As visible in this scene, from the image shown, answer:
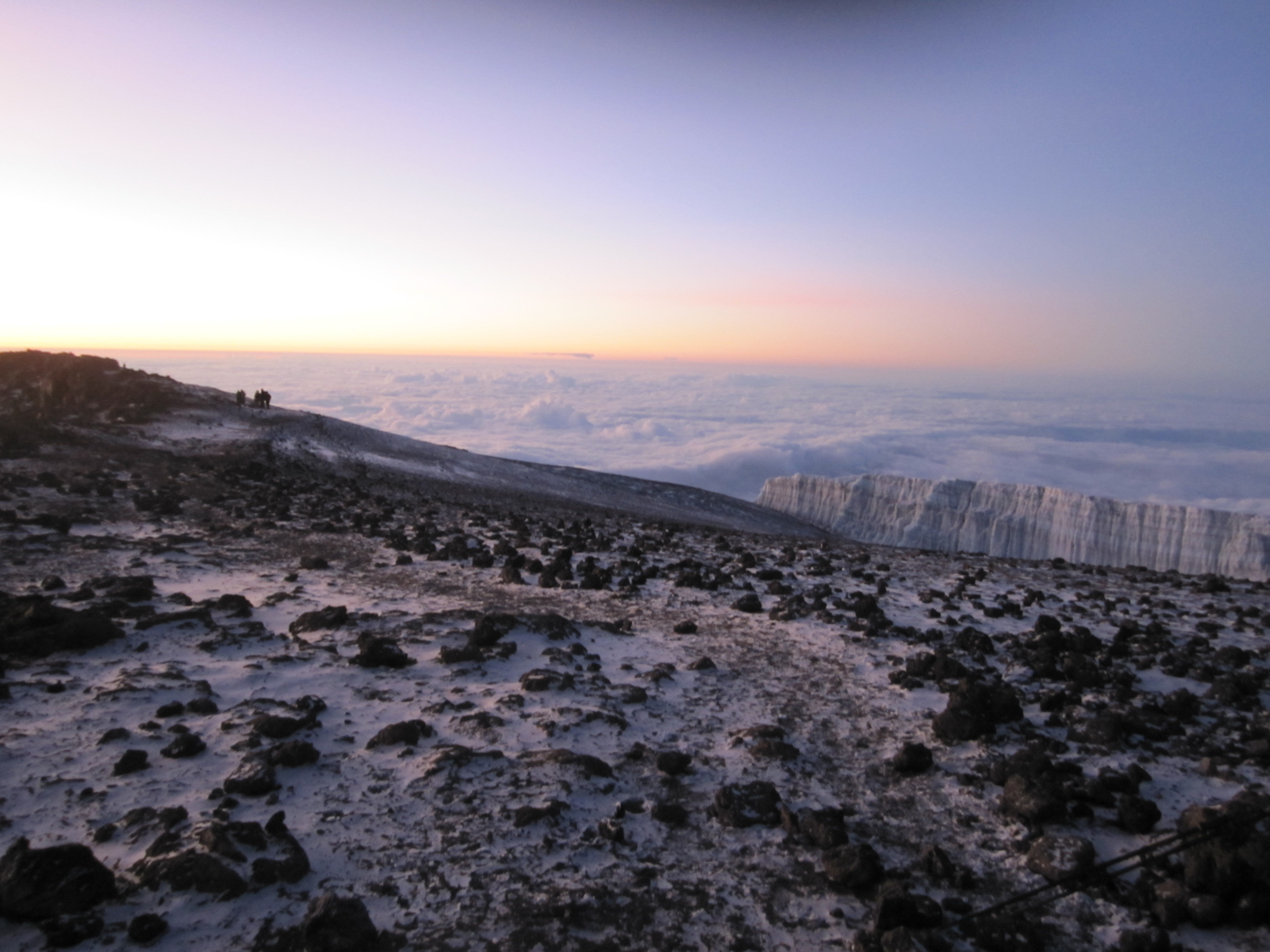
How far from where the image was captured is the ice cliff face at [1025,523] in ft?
112

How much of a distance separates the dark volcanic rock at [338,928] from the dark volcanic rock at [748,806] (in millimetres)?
2266

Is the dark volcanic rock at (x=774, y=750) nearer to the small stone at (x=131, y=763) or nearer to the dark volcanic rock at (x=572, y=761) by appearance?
the dark volcanic rock at (x=572, y=761)

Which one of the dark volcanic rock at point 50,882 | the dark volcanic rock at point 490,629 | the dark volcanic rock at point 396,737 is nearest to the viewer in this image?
the dark volcanic rock at point 50,882

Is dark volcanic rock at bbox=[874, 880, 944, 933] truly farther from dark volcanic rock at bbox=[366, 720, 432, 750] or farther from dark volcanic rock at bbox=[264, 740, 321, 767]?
dark volcanic rock at bbox=[264, 740, 321, 767]

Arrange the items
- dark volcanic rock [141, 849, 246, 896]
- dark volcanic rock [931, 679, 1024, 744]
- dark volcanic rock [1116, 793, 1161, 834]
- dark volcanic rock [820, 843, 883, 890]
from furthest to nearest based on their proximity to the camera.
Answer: dark volcanic rock [931, 679, 1024, 744]
dark volcanic rock [1116, 793, 1161, 834]
dark volcanic rock [820, 843, 883, 890]
dark volcanic rock [141, 849, 246, 896]

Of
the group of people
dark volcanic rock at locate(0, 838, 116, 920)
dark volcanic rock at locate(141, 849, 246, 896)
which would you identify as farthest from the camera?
the group of people


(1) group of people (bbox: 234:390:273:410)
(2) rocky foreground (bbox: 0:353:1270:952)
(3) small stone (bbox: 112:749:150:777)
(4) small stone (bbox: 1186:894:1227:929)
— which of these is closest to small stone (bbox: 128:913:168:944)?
(2) rocky foreground (bbox: 0:353:1270:952)

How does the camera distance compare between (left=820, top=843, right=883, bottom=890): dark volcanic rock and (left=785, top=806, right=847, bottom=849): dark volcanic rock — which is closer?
(left=820, top=843, right=883, bottom=890): dark volcanic rock

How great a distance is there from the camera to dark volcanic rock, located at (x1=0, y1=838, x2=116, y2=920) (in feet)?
10.8

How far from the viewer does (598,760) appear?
526 centimetres

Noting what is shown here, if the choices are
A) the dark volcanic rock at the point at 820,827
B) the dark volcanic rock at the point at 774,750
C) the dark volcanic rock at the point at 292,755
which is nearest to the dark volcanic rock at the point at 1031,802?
the dark volcanic rock at the point at 820,827

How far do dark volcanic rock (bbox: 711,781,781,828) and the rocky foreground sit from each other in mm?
20

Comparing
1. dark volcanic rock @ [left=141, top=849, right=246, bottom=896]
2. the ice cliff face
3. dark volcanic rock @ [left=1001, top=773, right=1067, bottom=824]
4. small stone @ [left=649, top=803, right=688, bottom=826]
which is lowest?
the ice cliff face

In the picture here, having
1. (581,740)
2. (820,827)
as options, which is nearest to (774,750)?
(820,827)
